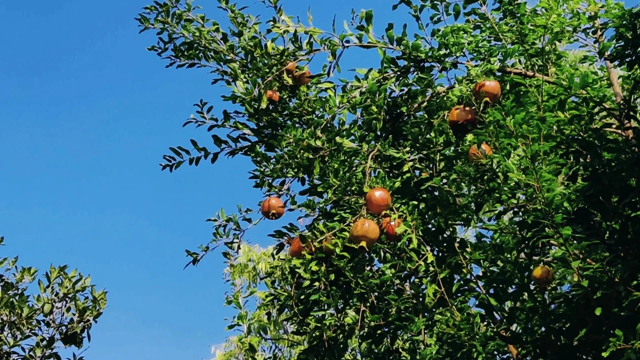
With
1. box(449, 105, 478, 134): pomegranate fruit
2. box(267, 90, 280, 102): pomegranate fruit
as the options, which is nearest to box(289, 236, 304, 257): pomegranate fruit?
box(449, 105, 478, 134): pomegranate fruit

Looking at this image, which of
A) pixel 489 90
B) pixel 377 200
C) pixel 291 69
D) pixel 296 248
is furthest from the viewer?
pixel 291 69

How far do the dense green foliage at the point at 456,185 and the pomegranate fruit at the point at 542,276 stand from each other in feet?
0.28

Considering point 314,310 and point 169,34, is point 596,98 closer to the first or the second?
point 314,310

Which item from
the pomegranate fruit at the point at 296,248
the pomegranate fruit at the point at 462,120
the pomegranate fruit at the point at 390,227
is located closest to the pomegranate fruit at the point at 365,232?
the pomegranate fruit at the point at 390,227

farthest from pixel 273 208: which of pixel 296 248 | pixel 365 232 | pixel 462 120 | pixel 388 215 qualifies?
pixel 462 120

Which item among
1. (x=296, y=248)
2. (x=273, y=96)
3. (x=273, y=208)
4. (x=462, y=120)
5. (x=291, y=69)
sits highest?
(x=291, y=69)

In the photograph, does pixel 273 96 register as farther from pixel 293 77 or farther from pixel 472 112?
pixel 472 112

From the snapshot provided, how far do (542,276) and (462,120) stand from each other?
1.05 meters

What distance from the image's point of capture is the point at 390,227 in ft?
13.5

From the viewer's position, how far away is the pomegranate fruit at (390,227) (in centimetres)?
409

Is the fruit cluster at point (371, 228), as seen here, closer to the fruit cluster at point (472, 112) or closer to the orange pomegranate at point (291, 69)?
the fruit cluster at point (472, 112)

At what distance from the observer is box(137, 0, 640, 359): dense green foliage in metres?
3.42

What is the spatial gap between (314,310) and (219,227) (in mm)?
1001

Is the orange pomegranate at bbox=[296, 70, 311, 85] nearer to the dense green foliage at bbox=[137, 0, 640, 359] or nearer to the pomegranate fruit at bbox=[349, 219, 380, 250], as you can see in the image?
the dense green foliage at bbox=[137, 0, 640, 359]
